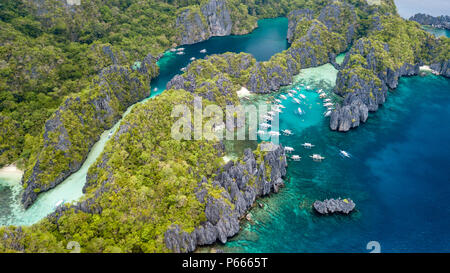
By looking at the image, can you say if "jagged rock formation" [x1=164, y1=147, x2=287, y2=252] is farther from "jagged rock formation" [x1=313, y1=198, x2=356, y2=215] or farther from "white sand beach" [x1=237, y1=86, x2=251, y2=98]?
"white sand beach" [x1=237, y1=86, x2=251, y2=98]

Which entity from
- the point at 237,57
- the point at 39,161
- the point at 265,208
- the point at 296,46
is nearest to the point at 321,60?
the point at 296,46

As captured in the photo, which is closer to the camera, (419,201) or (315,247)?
(315,247)

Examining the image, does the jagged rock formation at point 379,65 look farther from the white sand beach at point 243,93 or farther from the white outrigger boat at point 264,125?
the white sand beach at point 243,93

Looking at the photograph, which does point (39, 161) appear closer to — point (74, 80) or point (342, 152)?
point (74, 80)

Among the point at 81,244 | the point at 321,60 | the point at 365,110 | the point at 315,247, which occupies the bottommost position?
the point at 315,247

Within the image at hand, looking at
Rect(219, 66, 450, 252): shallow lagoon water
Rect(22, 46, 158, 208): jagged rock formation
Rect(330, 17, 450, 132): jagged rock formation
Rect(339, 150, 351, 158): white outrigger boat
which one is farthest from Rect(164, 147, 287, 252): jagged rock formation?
Rect(22, 46, 158, 208): jagged rock formation

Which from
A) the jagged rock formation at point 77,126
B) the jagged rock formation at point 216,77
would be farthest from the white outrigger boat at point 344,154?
the jagged rock formation at point 77,126

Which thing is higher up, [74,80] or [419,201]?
[74,80]
